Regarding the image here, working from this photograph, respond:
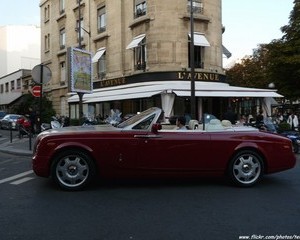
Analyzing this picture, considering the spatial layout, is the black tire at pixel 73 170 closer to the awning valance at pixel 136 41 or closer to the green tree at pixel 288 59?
the awning valance at pixel 136 41

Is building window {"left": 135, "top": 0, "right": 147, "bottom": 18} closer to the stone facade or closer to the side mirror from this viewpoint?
the stone facade

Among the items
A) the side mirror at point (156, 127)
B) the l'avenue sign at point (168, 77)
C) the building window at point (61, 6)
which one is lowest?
the side mirror at point (156, 127)

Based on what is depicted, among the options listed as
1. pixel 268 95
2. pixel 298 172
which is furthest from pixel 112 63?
pixel 298 172

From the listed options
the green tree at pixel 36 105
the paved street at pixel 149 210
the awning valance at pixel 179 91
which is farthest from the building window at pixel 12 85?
the paved street at pixel 149 210

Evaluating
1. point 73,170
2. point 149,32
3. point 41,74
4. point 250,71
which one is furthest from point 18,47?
point 73,170

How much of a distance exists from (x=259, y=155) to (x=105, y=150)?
276cm

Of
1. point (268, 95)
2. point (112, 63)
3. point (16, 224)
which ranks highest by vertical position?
point (112, 63)

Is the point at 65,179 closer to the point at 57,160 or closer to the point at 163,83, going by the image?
the point at 57,160

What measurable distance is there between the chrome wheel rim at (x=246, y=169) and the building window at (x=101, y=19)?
1045 inches

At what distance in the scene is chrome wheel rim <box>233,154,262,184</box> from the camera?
26.6ft

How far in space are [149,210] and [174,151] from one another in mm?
1727

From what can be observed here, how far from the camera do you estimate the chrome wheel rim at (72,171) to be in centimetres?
771

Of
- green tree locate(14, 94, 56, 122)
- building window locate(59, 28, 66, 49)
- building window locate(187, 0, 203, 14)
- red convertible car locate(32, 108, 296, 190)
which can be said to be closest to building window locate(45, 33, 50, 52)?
building window locate(59, 28, 66, 49)

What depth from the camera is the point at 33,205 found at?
Answer: 6703mm
